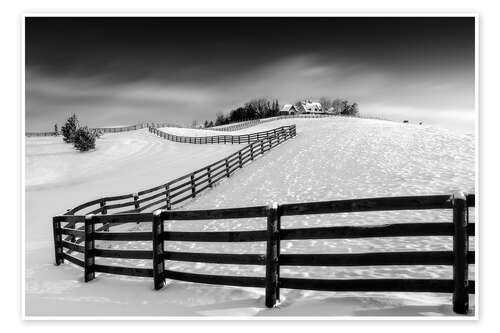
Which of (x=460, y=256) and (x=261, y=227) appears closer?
(x=460, y=256)

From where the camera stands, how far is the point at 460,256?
3912 millimetres

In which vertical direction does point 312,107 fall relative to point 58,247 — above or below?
above

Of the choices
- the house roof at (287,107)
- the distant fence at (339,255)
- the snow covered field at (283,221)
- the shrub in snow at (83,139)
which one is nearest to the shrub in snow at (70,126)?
the shrub in snow at (83,139)

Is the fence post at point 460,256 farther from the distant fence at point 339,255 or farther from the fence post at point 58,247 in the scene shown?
the fence post at point 58,247

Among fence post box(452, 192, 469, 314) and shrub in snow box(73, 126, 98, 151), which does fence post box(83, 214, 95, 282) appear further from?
shrub in snow box(73, 126, 98, 151)

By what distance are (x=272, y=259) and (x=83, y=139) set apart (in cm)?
4620

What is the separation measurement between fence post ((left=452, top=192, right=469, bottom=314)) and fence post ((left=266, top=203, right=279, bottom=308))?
81.3 inches

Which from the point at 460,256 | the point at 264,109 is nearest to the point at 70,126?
the point at 460,256

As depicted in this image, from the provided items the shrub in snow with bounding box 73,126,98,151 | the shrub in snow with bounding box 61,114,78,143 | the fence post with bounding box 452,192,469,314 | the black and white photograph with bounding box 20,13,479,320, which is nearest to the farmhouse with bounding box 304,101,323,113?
the shrub in snow with bounding box 61,114,78,143

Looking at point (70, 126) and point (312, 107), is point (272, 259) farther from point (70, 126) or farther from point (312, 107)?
point (312, 107)
